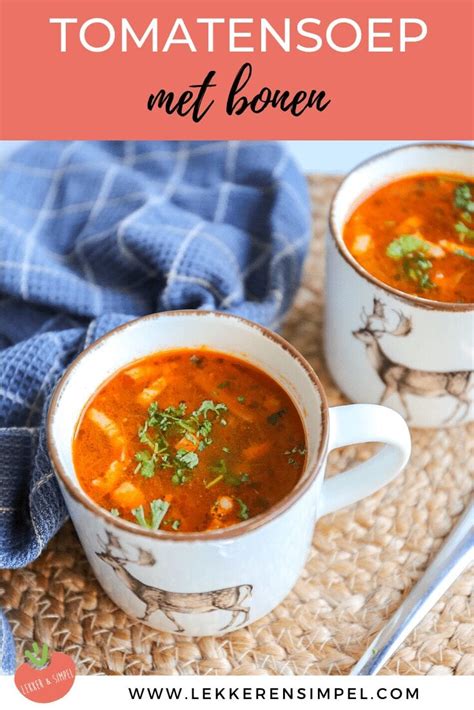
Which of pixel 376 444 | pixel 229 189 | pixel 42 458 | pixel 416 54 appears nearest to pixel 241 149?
pixel 229 189

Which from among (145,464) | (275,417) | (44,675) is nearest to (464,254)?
(275,417)

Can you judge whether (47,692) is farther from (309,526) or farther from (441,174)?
(441,174)

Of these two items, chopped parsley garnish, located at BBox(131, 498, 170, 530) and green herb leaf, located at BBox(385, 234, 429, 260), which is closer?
chopped parsley garnish, located at BBox(131, 498, 170, 530)

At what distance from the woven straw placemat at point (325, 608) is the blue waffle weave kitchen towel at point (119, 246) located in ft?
0.50

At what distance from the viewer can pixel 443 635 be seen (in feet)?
5.62

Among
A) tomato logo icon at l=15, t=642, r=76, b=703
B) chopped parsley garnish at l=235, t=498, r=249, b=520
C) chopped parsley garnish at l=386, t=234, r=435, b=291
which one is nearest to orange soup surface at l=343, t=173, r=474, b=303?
chopped parsley garnish at l=386, t=234, r=435, b=291

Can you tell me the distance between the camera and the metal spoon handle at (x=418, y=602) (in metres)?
1.64

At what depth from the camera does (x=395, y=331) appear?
5.97ft

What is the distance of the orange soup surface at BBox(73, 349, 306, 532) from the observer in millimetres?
1517

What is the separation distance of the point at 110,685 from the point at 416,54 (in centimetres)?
150

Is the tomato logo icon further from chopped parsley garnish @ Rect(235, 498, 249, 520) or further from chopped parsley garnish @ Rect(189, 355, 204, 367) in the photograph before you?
chopped parsley garnish @ Rect(189, 355, 204, 367)

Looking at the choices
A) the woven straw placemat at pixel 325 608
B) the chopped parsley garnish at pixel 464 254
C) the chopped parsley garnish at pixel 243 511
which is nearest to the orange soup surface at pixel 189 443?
the chopped parsley garnish at pixel 243 511

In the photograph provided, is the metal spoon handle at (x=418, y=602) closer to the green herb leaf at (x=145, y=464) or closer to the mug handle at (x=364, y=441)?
the mug handle at (x=364, y=441)

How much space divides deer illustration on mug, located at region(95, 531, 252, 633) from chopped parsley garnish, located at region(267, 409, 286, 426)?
0.91 feet
